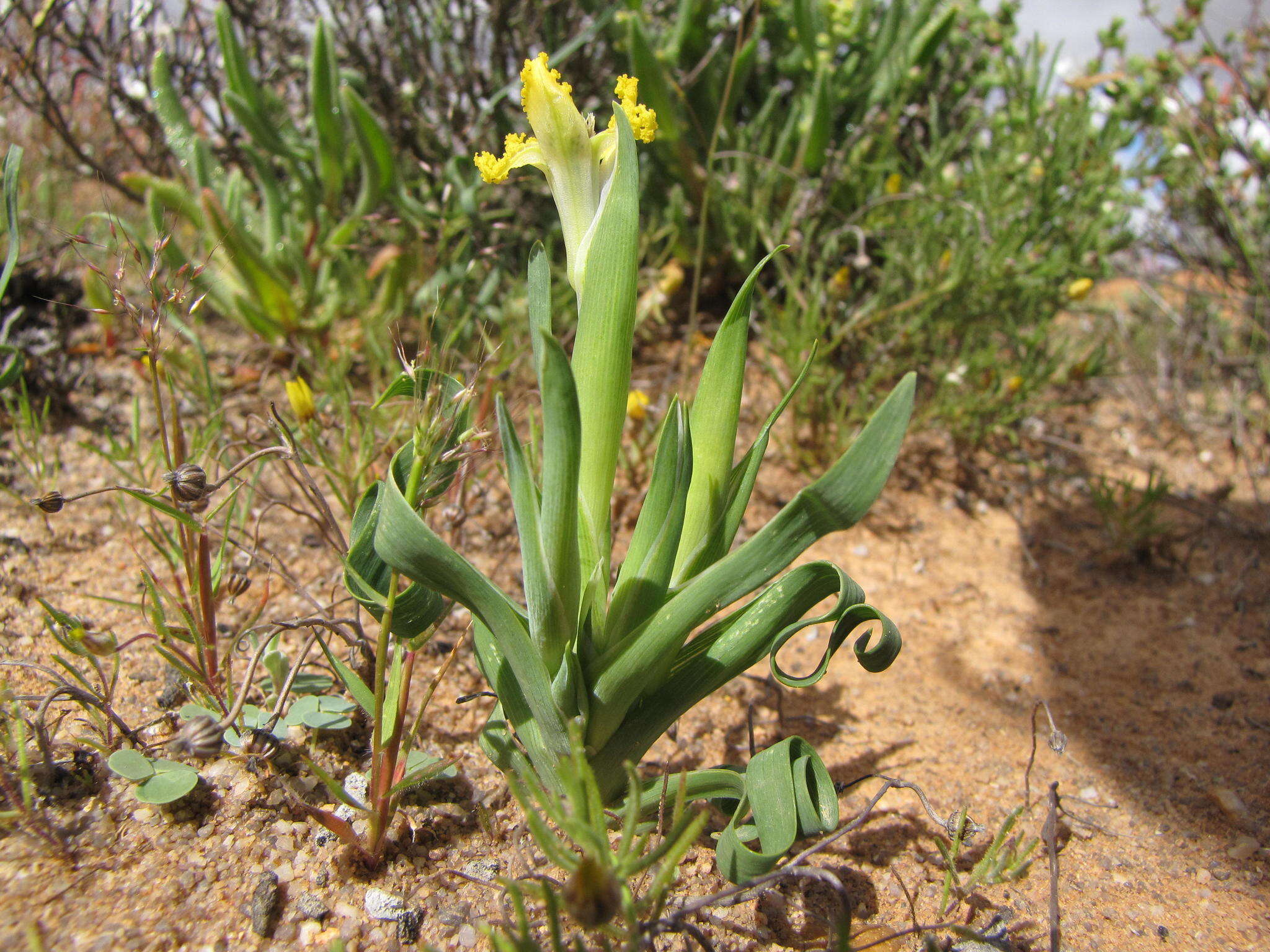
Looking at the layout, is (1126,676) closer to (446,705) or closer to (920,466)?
(920,466)

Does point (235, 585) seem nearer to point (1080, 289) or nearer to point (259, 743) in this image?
point (259, 743)

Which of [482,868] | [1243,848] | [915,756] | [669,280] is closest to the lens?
[482,868]

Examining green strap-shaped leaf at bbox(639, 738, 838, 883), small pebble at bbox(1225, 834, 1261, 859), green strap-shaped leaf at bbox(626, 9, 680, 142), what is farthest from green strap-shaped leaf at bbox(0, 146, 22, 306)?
small pebble at bbox(1225, 834, 1261, 859)

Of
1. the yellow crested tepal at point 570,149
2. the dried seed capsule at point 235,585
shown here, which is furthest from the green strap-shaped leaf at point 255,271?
the yellow crested tepal at point 570,149

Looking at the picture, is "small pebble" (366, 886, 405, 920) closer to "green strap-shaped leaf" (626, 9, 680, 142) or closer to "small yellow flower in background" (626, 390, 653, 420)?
"small yellow flower in background" (626, 390, 653, 420)

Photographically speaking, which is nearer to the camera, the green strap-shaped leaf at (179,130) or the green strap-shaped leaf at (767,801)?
the green strap-shaped leaf at (767,801)

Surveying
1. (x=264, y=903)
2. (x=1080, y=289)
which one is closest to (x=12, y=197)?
(x=264, y=903)

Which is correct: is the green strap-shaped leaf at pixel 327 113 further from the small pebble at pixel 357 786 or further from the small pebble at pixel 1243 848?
the small pebble at pixel 1243 848
